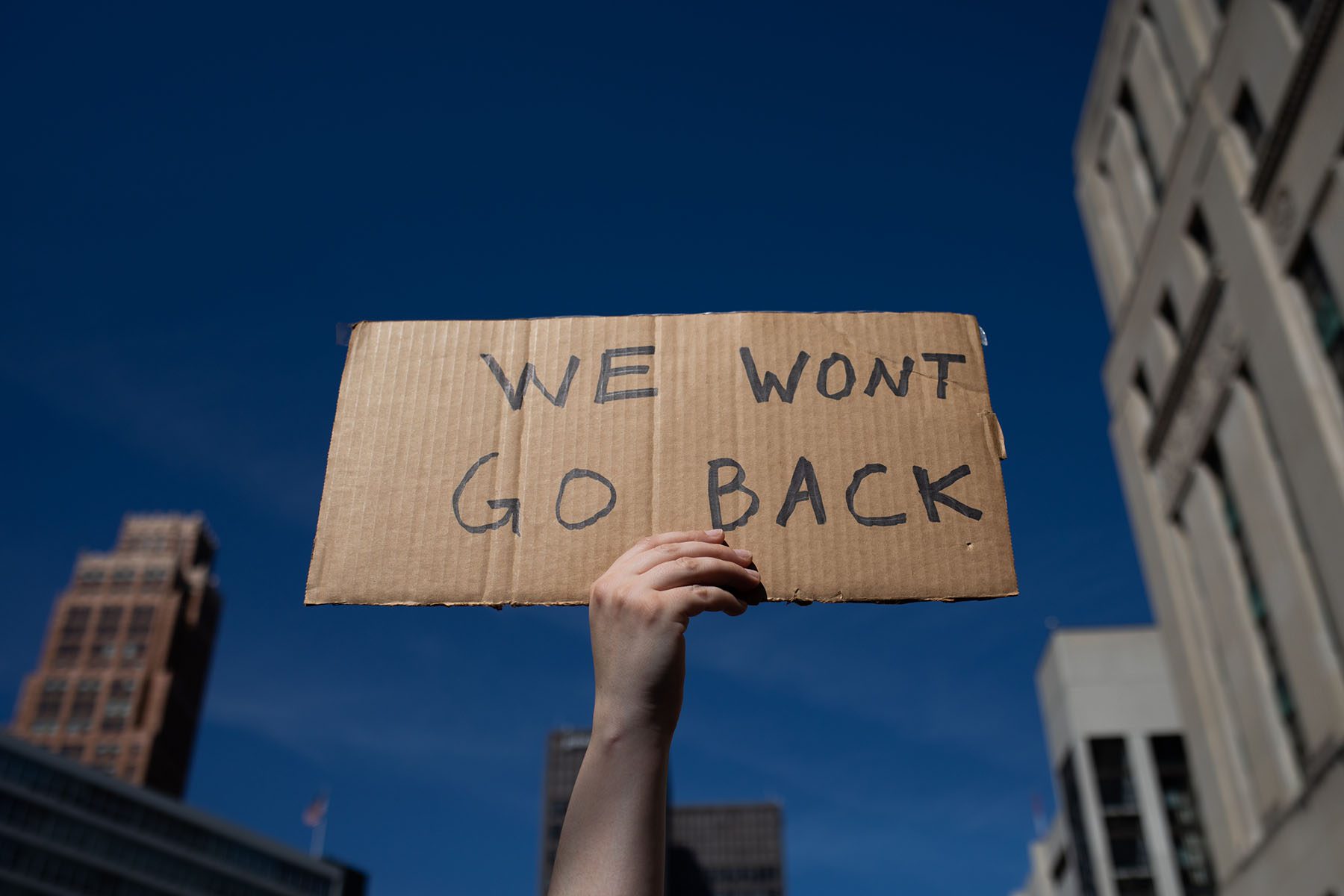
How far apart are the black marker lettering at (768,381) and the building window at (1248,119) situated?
930 inches

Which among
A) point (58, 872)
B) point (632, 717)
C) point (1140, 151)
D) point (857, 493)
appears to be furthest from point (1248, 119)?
point (58, 872)

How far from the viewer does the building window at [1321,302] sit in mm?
18922

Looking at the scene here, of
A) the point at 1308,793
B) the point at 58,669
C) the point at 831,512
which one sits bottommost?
the point at 831,512

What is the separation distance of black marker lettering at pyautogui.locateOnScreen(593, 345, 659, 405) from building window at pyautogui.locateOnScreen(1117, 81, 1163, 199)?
29053mm

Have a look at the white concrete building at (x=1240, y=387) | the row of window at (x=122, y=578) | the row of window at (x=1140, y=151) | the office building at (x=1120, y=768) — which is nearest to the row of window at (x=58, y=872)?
the office building at (x=1120, y=768)

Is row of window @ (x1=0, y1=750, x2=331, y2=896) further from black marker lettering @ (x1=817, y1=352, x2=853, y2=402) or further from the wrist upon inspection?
the wrist

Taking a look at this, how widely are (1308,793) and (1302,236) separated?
10172mm

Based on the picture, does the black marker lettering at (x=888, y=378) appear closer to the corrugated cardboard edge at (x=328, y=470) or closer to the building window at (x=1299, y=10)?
the corrugated cardboard edge at (x=328, y=470)

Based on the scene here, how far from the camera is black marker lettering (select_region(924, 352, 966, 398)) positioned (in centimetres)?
295

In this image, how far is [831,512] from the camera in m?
2.72

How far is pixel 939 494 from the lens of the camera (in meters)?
2.77

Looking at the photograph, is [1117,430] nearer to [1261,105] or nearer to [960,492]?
[1261,105]

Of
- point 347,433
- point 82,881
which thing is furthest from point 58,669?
point 347,433

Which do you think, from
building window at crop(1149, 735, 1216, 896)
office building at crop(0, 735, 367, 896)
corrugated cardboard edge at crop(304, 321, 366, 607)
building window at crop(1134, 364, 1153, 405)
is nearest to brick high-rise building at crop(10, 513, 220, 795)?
office building at crop(0, 735, 367, 896)
